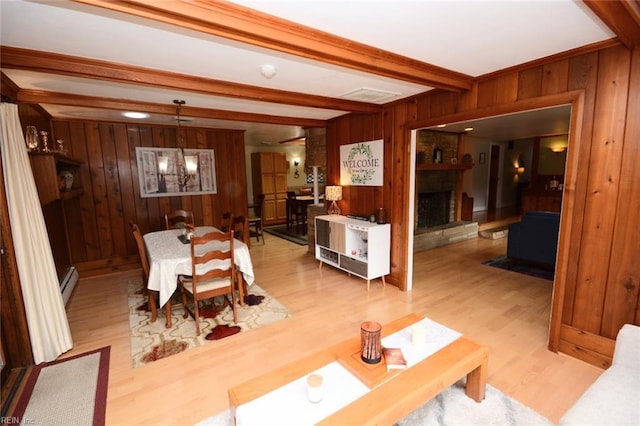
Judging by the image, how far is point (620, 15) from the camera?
4.88ft

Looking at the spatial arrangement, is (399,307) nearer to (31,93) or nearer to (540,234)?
(540,234)

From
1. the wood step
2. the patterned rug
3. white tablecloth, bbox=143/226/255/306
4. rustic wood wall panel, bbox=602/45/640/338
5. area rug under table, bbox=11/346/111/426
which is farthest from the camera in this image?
the wood step

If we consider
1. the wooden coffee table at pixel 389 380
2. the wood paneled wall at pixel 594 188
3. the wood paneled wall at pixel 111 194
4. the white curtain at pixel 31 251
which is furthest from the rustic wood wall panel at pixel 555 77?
the wood paneled wall at pixel 111 194

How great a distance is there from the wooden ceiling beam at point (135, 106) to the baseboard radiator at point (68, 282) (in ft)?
6.99

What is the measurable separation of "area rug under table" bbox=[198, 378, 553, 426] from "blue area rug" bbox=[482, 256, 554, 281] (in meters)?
2.86

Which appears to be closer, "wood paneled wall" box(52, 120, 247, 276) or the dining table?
the dining table

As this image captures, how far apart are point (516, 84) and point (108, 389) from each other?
4.02 m

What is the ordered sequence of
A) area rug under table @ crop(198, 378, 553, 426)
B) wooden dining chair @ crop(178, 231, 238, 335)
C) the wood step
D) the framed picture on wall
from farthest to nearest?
the wood step
the framed picture on wall
wooden dining chair @ crop(178, 231, 238, 335)
area rug under table @ crop(198, 378, 553, 426)

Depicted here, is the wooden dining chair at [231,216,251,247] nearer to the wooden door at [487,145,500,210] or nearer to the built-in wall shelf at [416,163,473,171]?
the built-in wall shelf at [416,163,473,171]

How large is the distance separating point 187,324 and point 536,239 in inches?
184

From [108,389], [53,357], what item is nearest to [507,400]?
[108,389]

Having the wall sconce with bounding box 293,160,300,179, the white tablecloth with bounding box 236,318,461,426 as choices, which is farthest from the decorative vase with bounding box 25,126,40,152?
the wall sconce with bounding box 293,160,300,179

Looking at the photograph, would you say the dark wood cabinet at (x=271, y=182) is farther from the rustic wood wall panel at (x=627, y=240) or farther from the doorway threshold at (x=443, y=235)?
the rustic wood wall panel at (x=627, y=240)

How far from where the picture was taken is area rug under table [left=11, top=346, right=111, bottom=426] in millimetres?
1819
